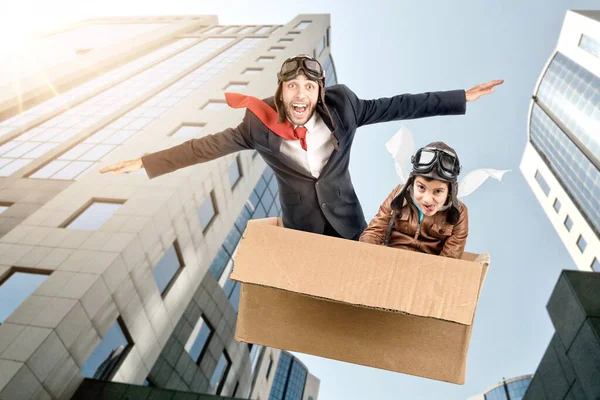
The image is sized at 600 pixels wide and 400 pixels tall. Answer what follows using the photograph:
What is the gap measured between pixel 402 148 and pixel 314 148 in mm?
882

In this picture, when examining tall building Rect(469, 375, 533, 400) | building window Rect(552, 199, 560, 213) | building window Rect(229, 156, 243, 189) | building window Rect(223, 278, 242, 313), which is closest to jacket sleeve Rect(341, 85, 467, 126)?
building window Rect(229, 156, 243, 189)

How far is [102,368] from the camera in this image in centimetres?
1052

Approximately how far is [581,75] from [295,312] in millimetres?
51930

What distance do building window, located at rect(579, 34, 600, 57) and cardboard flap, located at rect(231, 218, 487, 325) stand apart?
49.2 meters

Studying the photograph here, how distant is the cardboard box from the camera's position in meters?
1.78

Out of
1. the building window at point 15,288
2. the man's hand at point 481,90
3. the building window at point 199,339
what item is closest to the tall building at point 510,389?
the building window at point 199,339

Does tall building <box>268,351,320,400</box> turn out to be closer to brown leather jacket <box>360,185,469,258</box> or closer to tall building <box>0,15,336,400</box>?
tall building <box>0,15,336,400</box>

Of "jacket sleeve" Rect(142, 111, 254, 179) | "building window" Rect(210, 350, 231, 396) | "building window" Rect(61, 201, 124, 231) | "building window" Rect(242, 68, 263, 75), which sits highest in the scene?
"building window" Rect(242, 68, 263, 75)

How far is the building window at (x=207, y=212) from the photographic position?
14891 mm

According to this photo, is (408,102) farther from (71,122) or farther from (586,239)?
(586,239)

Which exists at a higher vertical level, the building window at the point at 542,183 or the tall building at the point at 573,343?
the tall building at the point at 573,343

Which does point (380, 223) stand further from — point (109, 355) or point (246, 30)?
point (246, 30)

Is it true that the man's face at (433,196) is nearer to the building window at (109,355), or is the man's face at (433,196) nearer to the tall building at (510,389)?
the building window at (109,355)

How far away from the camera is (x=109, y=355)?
10.7 meters
